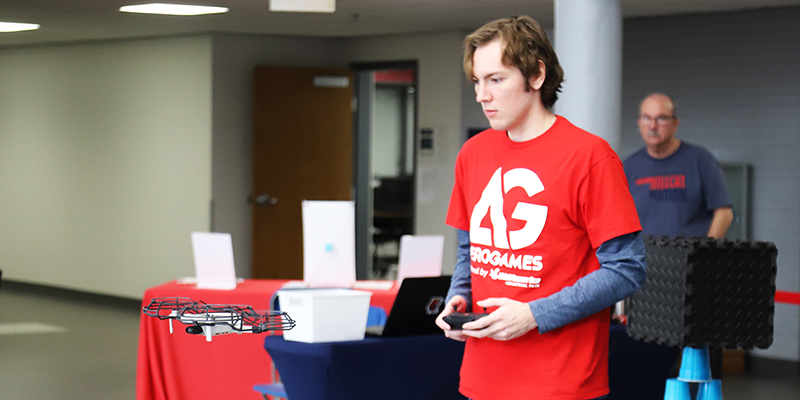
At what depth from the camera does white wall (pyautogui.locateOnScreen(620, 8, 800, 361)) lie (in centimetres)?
685

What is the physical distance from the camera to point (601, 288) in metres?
1.77

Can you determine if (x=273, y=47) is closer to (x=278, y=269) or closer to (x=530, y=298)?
(x=278, y=269)

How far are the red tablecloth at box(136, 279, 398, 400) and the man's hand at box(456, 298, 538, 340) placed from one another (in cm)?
307

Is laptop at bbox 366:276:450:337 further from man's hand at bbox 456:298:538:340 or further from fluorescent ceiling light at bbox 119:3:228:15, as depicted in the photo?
fluorescent ceiling light at bbox 119:3:228:15

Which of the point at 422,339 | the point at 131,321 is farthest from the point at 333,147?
the point at 422,339

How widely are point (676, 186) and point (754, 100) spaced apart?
295 cm

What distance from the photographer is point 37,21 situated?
8156 millimetres

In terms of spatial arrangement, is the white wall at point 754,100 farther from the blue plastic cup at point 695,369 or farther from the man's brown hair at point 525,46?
the man's brown hair at point 525,46

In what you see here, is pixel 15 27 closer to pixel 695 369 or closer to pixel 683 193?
pixel 683 193

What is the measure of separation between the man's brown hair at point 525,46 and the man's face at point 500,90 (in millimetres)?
13

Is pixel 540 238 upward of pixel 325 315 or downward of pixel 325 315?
upward

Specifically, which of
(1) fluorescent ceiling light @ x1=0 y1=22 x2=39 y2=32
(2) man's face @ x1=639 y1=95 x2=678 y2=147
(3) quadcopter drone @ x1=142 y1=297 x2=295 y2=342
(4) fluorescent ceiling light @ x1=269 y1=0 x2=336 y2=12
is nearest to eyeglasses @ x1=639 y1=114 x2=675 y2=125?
(2) man's face @ x1=639 y1=95 x2=678 y2=147

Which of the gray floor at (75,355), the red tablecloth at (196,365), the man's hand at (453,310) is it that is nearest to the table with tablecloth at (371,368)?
the man's hand at (453,310)

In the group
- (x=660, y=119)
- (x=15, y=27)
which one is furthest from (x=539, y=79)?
(x=15, y=27)
